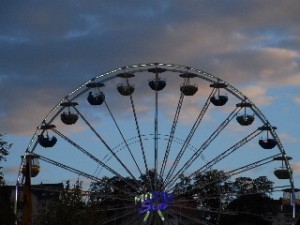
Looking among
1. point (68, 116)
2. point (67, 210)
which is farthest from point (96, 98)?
point (67, 210)

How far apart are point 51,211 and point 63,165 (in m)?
7.79

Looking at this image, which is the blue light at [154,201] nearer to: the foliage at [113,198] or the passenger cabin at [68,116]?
the foliage at [113,198]

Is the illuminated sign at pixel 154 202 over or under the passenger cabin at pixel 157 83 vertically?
under

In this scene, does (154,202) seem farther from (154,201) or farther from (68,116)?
(68,116)

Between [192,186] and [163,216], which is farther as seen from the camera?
[192,186]

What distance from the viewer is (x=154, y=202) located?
4366 cm

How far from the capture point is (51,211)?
52.5m

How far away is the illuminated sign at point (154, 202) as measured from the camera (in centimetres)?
4359

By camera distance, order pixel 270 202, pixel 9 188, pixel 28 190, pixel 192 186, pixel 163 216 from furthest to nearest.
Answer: pixel 270 202, pixel 9 188, pixel 192 186, pixel 163 216, pixel 28 190

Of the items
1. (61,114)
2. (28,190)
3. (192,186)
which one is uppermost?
(61,114)

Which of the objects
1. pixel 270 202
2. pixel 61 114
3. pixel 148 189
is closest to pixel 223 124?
pixel 148 189

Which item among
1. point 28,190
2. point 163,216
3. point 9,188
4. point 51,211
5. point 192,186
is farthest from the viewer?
point 9,188

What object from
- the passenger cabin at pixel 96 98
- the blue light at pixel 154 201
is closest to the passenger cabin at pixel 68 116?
the passenger cabin at pixel 96 98

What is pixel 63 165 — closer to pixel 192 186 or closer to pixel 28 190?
pixel 192 186
